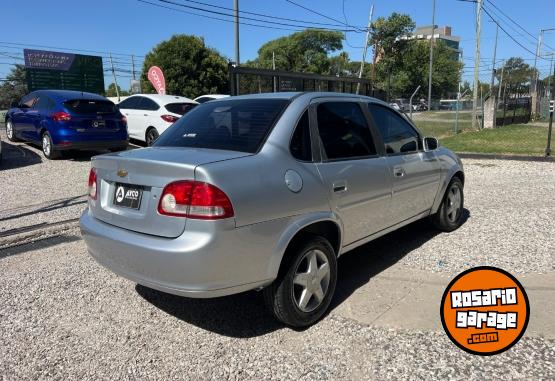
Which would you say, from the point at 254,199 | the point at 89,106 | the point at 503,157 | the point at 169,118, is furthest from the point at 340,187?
the point at 503,157

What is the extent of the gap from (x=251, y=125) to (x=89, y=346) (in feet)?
6.33

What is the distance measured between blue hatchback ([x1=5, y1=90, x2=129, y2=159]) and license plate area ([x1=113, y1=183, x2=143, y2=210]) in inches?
316

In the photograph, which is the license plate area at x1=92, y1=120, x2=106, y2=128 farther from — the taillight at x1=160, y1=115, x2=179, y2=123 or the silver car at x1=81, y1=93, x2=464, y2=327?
the silver car at x1=81, y1=93, x2=464, y2=327

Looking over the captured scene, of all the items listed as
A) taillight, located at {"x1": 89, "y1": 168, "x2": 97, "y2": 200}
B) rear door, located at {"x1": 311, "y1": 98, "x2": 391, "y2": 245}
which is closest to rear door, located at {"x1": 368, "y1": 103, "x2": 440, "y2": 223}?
rear door, located at {"x1": 311, "y1": 98, "x2": 391, "y2": 245}

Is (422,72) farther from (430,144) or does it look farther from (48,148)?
(430,144)

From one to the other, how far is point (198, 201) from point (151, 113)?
10.8 m

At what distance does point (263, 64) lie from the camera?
7406 centimetres

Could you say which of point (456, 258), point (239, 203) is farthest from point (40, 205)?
point (456, 258)

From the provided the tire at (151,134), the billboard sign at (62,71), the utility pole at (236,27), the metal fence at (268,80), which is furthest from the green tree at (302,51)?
the tire at (151,134)

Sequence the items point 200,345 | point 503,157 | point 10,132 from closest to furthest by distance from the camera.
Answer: point 200,345
point 503,157
point 10,132

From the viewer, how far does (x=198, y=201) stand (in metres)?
2.85

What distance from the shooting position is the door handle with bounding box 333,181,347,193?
A: 3.61 meters

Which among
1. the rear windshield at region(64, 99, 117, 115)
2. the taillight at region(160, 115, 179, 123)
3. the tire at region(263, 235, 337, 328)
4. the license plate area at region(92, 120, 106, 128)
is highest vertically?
the rear windshield at region(64, 99, 117, 115)

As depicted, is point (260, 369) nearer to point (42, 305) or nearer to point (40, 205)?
point (42, 305)
